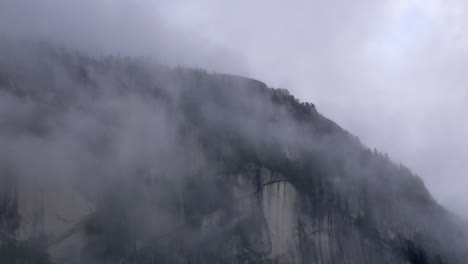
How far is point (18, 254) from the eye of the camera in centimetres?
10375

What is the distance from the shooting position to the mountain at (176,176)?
358 ft

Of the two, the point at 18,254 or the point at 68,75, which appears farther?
the point at 68,75

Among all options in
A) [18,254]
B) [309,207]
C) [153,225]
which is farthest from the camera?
[309,207]

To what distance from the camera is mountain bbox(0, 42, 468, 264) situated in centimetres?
10919

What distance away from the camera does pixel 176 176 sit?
120 m

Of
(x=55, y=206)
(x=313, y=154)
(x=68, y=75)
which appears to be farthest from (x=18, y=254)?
(x=313, y=154)

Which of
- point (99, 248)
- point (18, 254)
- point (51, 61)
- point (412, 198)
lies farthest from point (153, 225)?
point (412, 198)

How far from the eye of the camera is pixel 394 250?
127562mm

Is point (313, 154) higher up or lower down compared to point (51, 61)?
lower down

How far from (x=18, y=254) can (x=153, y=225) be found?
18287 millimetres

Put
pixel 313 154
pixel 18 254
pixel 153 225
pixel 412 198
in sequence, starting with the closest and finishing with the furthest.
Answer: pixel 18 254
pixel 153 225
pixel 313 154
pixel 412 198

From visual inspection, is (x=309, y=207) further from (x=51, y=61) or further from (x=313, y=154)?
(x=51, y=61)

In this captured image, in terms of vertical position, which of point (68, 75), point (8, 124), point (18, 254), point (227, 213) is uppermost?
point (68, 75)

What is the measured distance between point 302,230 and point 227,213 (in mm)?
10848
